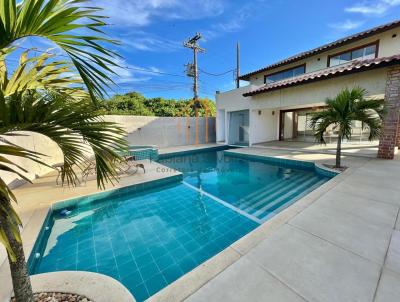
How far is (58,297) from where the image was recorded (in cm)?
209

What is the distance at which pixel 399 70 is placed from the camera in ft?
23.7

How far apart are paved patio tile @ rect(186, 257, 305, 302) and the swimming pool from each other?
3.43ft

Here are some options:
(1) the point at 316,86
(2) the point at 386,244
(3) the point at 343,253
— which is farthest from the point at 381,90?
(3) the point at 343,253

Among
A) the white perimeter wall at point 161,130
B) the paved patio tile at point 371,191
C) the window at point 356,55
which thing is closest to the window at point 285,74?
the window at point 356,55

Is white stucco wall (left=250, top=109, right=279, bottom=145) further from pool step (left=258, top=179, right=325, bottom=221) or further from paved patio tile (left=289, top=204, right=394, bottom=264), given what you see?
paved patio tile (left=289, top=204, right=394, bottom=264)

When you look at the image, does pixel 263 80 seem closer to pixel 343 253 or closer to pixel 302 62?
pixel 302 62

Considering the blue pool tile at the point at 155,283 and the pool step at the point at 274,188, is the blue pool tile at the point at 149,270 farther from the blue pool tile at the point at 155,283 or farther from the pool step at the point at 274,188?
A: the pool step at the point at 274,188

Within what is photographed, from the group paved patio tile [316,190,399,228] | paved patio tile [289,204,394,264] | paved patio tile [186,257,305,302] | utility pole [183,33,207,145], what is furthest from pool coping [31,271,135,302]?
utility pole [183,33,207,145]

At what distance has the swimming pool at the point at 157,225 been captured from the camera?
128 inches

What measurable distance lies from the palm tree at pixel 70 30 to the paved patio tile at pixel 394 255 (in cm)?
384

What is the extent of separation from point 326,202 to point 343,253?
5.89 ft

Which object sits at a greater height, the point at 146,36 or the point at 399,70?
the point at 146,36

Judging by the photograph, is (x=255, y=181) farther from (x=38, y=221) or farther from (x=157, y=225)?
(x=38, y=221)

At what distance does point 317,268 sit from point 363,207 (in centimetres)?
244
